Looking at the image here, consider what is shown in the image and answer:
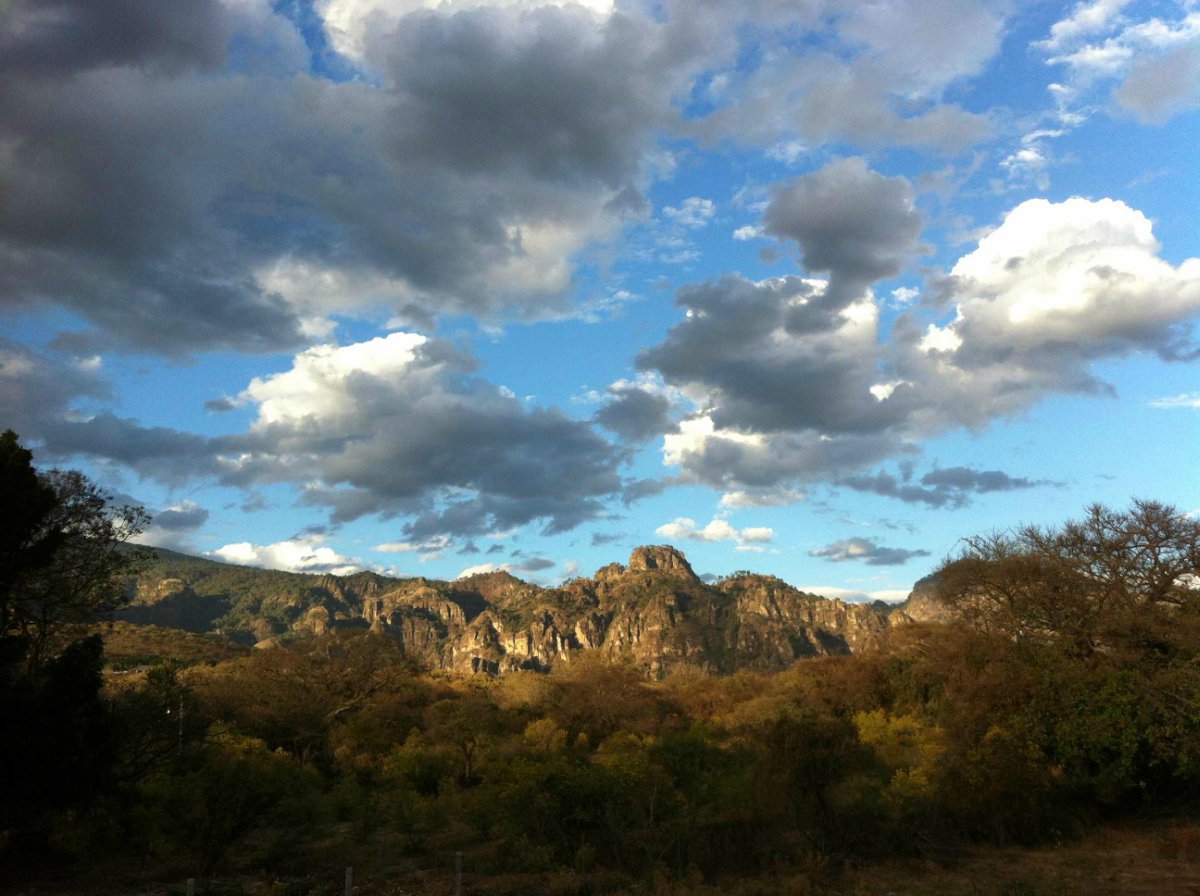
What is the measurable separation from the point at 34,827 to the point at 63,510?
9.58 m

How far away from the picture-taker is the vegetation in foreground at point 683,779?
59.9 feet

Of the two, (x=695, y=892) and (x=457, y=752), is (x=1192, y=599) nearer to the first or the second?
(x=695, y=892)

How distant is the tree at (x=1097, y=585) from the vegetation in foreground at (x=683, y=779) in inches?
2.9

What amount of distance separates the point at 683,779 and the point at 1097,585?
1649 cm

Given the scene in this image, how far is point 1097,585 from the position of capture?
92.5ft

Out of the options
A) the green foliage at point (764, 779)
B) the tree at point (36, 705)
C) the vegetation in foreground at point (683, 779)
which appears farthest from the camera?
the green foliage at point (764, 779)

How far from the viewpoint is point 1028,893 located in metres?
15.8

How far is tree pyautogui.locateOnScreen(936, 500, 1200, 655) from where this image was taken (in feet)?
86.5

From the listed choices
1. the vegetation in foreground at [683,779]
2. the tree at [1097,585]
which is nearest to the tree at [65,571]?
the vegetation in foreground at [683,779]

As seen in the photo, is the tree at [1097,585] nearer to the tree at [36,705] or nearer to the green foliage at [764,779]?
the green foliage at [764,779]

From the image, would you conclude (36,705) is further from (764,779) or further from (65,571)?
(764,779)

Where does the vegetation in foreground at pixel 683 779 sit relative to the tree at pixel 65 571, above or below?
below

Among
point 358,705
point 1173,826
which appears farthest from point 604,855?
point 358,705

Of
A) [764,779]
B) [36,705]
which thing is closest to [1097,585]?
[764,779]
